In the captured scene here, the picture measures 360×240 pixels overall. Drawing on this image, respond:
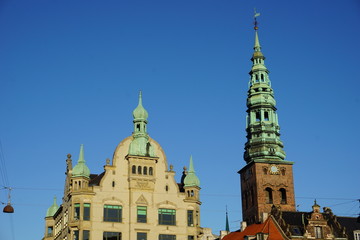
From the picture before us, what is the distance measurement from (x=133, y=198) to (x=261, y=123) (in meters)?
40.0

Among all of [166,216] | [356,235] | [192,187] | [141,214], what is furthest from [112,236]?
[356,235]

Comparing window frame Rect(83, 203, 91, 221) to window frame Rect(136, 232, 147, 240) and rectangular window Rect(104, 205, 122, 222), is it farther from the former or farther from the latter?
window frame Rect(136, 232, 147, 240)

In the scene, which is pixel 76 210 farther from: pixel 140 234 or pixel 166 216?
pixel 166 216

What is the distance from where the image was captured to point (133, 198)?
89750 mm

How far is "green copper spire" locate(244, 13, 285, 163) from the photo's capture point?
122 meters

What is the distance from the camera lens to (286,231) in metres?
97.3

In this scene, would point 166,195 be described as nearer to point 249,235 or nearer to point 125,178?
point 125,178

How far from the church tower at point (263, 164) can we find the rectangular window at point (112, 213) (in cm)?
3465

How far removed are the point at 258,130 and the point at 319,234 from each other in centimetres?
2834

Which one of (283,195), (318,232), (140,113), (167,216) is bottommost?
(318,232)

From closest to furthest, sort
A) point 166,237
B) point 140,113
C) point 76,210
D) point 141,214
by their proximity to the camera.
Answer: point 76,210 → point 141,214 → point 166,237 → point 140,113

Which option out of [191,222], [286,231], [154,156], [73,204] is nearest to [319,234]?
[286,231]

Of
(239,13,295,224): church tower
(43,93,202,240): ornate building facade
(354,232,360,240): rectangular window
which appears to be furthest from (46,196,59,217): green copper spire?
(354,232,360,240): rectangular window

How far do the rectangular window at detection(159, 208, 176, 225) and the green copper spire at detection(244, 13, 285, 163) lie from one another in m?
32.9
